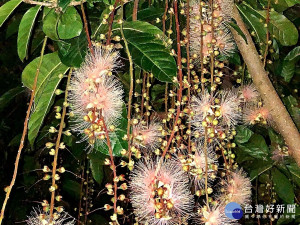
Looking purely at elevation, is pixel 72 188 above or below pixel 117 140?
below

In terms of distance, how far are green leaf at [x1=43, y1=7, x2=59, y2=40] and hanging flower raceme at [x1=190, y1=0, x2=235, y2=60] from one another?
41cm

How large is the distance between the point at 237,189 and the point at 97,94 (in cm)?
64

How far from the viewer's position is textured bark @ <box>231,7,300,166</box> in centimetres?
143

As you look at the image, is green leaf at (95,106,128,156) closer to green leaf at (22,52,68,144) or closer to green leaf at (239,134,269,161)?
green leaf at (22,52,68,144)

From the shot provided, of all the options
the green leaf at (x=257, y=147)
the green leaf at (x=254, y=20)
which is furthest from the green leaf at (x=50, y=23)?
the green leaf at (x=257, y=147)

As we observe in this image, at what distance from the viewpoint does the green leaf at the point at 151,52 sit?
3.38 ft

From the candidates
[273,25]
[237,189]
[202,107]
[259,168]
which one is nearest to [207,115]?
[202,107]

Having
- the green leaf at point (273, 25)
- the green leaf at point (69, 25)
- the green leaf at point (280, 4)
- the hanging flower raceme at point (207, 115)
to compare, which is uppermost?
the green leaf at point (280, 4)

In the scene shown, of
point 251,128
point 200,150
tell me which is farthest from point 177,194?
point 251,128

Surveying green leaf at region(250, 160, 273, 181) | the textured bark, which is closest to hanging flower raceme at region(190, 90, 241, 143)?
the textured bark

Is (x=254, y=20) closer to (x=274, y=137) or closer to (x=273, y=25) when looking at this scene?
(x=273, y=25)

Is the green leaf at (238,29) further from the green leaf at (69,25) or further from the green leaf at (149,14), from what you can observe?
the green leaf at (69,25)

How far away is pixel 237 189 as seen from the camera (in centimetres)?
136

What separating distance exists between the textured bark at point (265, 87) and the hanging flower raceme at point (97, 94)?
58 cm
